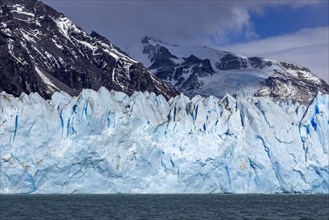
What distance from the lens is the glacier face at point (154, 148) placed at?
173ft

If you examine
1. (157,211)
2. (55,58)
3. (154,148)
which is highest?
(55,58)

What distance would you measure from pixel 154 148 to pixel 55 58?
9931 centimetres

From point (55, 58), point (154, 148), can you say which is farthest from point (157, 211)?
point (55, 58)

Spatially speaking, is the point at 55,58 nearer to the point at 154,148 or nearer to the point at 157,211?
the point at 154,148

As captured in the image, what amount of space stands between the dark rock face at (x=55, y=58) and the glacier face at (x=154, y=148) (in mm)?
63825

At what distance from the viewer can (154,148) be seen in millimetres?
54375

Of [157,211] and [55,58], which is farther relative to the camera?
[55,58]

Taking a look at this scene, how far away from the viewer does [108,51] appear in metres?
173

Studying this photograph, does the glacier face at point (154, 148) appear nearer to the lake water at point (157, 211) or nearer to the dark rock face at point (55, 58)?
the lake water at point (157, 211)

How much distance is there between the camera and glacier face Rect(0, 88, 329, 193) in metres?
52.8

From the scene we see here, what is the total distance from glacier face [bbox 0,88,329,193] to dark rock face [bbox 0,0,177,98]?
63.8m

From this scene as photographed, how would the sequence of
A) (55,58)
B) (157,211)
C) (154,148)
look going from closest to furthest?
(157,211), (154,148), (55,58)

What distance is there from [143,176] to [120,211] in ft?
41.9

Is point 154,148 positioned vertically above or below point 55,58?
below
